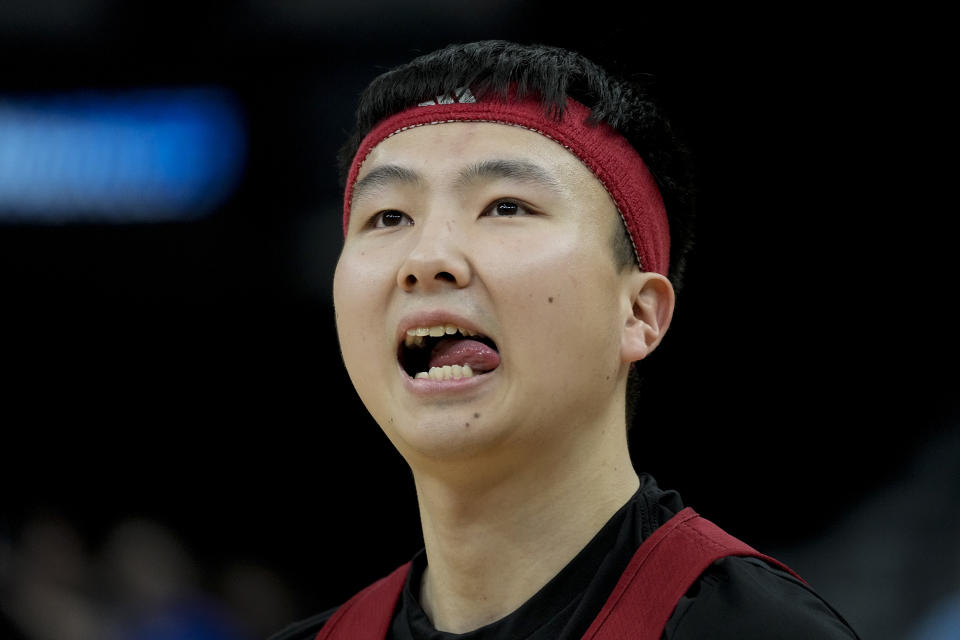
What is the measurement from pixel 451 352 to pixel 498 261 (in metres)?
0.16

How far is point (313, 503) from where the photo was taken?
139 inches

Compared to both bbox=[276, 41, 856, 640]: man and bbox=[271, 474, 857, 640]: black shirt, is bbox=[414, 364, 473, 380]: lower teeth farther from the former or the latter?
bbox=[271, 474, 857, 640]: black shirt

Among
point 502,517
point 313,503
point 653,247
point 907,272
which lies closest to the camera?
point 502,517

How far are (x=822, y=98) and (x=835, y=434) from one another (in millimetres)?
882

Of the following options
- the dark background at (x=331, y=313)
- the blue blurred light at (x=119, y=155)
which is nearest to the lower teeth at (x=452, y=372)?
the dark background at (x=331, y=313)

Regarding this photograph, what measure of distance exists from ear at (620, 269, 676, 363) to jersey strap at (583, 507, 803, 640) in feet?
0.92

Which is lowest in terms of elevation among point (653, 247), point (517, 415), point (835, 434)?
point (835, 434)

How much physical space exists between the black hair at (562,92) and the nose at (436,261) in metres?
0.26

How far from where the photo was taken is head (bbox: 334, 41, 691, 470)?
1.63 metres

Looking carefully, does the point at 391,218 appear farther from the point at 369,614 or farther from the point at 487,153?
the point at 369,614

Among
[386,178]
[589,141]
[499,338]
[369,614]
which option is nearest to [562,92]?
[589,141]

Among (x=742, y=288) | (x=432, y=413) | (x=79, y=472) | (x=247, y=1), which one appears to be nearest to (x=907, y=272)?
(x=742, y=288)

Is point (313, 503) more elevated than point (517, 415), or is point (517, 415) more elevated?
point (517, 415)

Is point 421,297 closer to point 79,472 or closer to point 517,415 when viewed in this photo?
point 517,415
